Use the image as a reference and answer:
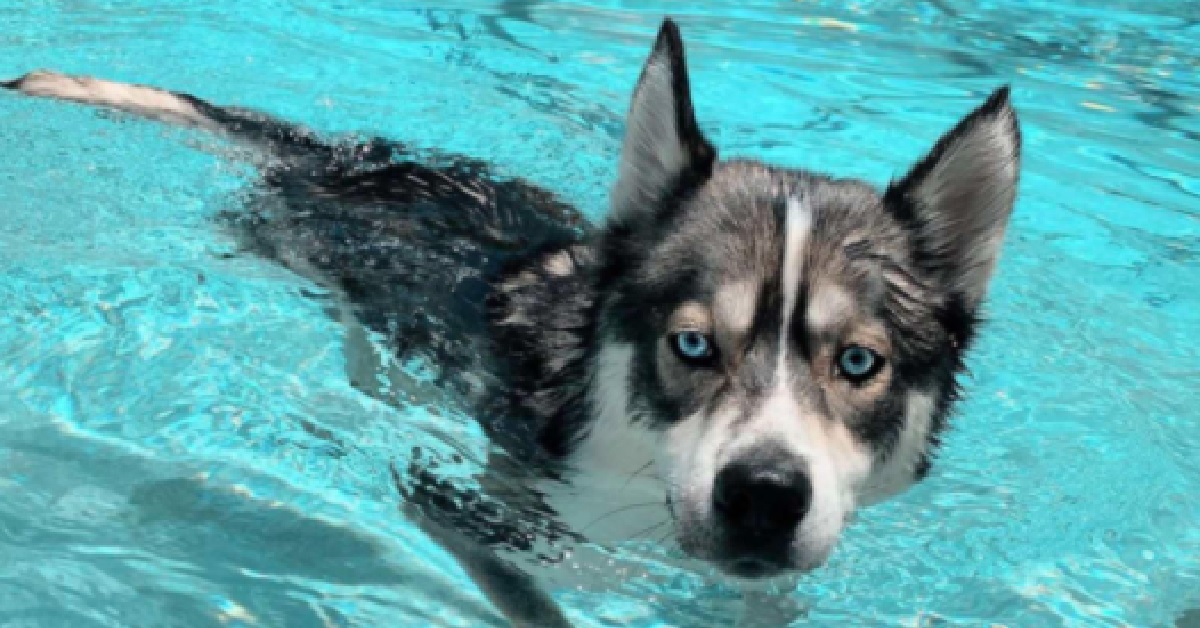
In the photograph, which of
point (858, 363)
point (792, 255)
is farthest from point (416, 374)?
point (858, 363)

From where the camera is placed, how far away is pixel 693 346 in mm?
3498

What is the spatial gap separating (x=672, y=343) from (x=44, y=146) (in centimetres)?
405

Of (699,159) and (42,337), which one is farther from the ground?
(699,159)

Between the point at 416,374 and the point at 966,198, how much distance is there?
6.85ft

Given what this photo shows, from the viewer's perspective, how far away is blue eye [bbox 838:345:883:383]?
347cm

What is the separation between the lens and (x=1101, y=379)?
5340 millimetres

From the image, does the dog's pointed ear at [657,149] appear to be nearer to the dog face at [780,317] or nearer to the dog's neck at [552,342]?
the dog face at [780,317]

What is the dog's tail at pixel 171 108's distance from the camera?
5434 mm

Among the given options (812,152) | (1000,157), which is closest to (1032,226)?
(812,152)

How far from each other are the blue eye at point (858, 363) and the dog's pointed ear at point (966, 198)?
0.57m

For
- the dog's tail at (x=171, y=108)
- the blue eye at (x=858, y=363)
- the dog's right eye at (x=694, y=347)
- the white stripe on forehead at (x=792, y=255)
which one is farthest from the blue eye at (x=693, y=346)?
the dog's tail at (x=171, y=108)

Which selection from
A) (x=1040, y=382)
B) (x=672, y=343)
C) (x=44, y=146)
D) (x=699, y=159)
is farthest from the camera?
(x=44, y=146)

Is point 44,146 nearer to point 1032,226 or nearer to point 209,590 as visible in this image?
point 209,590

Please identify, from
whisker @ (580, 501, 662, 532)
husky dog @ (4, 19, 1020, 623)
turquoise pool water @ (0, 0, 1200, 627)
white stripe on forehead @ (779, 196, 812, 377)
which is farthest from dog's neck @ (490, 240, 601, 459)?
white stripe on forehead @ (779, 196, 812, 377)
